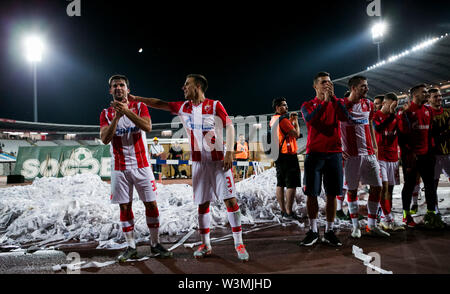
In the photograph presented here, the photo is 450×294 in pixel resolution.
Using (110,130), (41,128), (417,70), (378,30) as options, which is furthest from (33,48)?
(417,70)

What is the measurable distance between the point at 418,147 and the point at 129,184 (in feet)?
15.0

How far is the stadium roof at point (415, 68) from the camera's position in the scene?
2366 centimetres

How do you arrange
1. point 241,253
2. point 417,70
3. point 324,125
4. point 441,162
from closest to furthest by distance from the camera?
1. point 241,253
2. point 324,125
3. point 441,162
4. point 417,70

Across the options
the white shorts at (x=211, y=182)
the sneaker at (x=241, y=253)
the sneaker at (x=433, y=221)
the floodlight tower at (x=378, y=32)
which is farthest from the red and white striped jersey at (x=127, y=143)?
the floodlight tower at (x=378, y=32)

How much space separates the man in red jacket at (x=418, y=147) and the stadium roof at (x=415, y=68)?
78.1 ft

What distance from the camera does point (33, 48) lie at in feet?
112

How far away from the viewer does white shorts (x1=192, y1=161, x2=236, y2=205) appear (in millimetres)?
3166

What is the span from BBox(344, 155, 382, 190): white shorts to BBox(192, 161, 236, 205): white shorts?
6.24 feet

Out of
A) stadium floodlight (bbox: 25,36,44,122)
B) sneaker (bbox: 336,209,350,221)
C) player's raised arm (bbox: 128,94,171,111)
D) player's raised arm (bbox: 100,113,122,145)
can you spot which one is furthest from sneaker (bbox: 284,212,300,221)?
stadium floodlight (bbox: 25,36,44,122)

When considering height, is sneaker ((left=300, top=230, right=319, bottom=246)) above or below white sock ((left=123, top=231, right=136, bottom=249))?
below

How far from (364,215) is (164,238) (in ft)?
12.4

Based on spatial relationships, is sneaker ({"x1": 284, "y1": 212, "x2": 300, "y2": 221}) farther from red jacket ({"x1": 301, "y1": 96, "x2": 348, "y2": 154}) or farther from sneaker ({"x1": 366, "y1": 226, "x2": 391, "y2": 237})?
red jacket ({"x1": 301, "y1": 96, "x2": 348, "y2": 154})

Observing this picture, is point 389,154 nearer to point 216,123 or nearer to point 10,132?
point 216,123

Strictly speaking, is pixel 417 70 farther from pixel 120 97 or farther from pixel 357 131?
pixel 120 97
